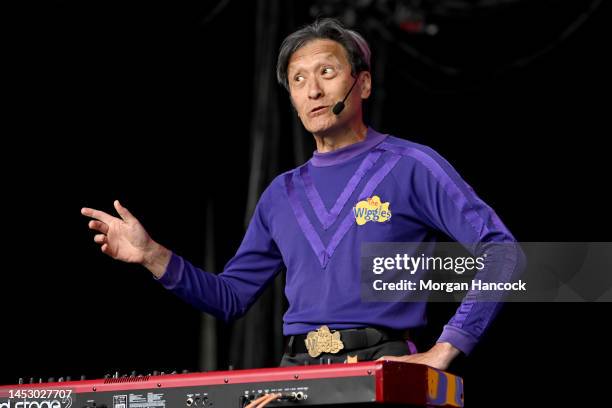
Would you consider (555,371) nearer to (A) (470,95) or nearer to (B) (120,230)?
(A) (470,95)

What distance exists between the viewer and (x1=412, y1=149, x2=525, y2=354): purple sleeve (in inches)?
109

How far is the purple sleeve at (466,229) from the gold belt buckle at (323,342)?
27cm

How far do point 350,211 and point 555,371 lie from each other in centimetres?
356

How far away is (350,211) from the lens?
3.04 meters

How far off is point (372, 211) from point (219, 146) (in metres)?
2.75

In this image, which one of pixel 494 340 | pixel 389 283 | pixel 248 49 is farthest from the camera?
pixel 494 340

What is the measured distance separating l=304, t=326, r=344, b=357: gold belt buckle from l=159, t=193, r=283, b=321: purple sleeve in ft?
1.30

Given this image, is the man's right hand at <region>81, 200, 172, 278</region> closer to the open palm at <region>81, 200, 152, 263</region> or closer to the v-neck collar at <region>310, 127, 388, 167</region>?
the open palm at <region>81, 200, 152, 263</region>

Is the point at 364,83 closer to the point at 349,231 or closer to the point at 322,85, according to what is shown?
the point at 322,85

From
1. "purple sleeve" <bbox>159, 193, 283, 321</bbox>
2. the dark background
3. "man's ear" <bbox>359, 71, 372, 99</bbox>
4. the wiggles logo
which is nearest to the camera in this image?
the wiggles logo

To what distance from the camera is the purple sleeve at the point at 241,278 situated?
Result: 10.4 feet

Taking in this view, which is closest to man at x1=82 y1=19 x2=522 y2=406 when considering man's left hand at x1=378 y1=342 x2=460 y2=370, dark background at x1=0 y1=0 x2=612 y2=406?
man's left hand at x1=378 y1=342 x2=460 y2=370

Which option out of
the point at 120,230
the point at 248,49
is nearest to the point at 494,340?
the point at 248,49

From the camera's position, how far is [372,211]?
9.84 ft
